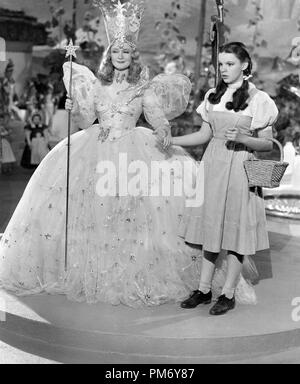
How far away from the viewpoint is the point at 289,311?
4.28 m

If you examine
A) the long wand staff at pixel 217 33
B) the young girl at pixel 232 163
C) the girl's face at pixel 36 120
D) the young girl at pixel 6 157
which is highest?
the long wand staff at pixel 217 33

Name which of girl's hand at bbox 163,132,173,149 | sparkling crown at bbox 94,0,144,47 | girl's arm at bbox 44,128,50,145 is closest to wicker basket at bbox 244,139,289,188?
girl's hand at bbox 163,132,173,149

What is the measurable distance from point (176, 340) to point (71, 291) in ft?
2.80

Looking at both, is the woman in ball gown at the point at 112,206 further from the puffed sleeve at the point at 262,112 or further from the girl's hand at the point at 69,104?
the puffed sleeve at the point at 262,112

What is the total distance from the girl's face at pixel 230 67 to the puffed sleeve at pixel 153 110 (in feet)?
1.89

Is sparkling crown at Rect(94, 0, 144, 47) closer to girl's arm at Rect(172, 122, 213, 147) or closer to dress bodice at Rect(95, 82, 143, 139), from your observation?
dress bodice at Rect(95, 82, 143, 139)

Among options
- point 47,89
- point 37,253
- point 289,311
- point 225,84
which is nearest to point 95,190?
point 37,253

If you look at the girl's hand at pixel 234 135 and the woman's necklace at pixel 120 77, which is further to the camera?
the woman's necklace at pixel 120 77

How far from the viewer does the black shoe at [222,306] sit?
13.6ft

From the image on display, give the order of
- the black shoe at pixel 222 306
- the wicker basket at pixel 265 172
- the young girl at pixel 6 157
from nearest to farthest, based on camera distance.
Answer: the wicker basket at pixel 265 172 < the black shoe at pixel 222 306 < the young girl at pixel 6 157

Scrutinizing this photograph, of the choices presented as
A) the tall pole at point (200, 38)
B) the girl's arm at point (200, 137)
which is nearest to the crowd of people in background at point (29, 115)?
the tall pole at point (200, 38)

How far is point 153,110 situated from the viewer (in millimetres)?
4551
